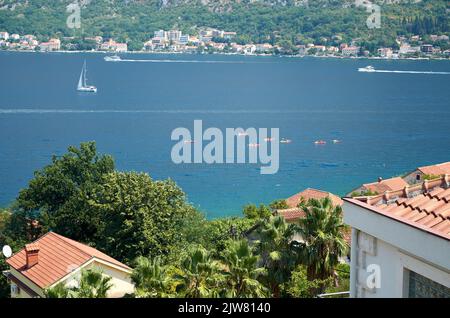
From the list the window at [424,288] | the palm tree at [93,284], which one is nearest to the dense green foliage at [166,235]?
the palm tree at [93,284]

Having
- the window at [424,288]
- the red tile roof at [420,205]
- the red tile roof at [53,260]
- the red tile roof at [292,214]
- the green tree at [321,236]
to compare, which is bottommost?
the red tile roof at [292,214]

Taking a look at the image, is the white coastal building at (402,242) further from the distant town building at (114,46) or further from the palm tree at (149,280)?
the distant town building at (114,46)

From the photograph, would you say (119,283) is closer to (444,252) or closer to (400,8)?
(444,252)

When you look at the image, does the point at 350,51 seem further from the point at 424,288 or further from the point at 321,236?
the point at 424,288

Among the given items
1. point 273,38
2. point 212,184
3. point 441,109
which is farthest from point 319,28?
point 212,184

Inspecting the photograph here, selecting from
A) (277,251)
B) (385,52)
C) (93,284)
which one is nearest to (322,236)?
(277,251)
